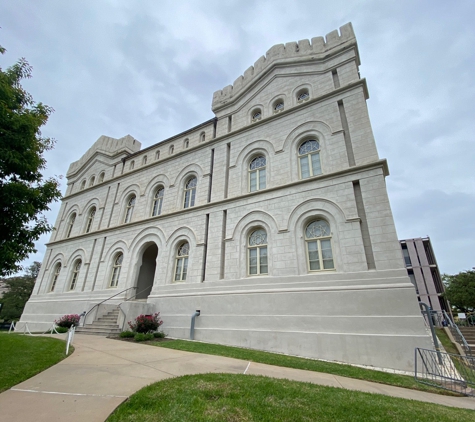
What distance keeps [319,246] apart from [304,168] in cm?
413

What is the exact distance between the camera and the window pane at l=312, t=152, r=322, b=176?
487 inches

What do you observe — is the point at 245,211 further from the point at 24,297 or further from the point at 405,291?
the point at 24,297

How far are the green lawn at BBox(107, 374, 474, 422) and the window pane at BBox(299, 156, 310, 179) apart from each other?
9415mm

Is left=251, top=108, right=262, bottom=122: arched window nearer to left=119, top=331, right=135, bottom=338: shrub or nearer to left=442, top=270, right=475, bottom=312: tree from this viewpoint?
left=119, top=331, right=135, bottom=338: shrub

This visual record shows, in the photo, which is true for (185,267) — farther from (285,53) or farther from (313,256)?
(285,53)

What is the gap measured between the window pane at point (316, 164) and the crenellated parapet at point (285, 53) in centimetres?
605

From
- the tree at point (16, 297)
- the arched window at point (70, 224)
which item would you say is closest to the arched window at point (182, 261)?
the arched window at point (70, 224)

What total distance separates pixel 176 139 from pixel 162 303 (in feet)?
38.7


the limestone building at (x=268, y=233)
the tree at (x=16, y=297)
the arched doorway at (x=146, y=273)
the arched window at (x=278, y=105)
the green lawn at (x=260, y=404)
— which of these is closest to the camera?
the green lawn at (x=260, y=404)

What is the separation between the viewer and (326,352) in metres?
9.10

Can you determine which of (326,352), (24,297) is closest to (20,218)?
(326,352)

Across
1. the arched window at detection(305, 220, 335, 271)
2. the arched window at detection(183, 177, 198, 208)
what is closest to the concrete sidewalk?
the arched window at detection(305, 220, 335, 271)

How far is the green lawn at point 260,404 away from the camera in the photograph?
3377mm

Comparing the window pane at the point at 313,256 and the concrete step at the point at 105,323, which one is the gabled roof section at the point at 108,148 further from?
the window pane at the point at 313,256
